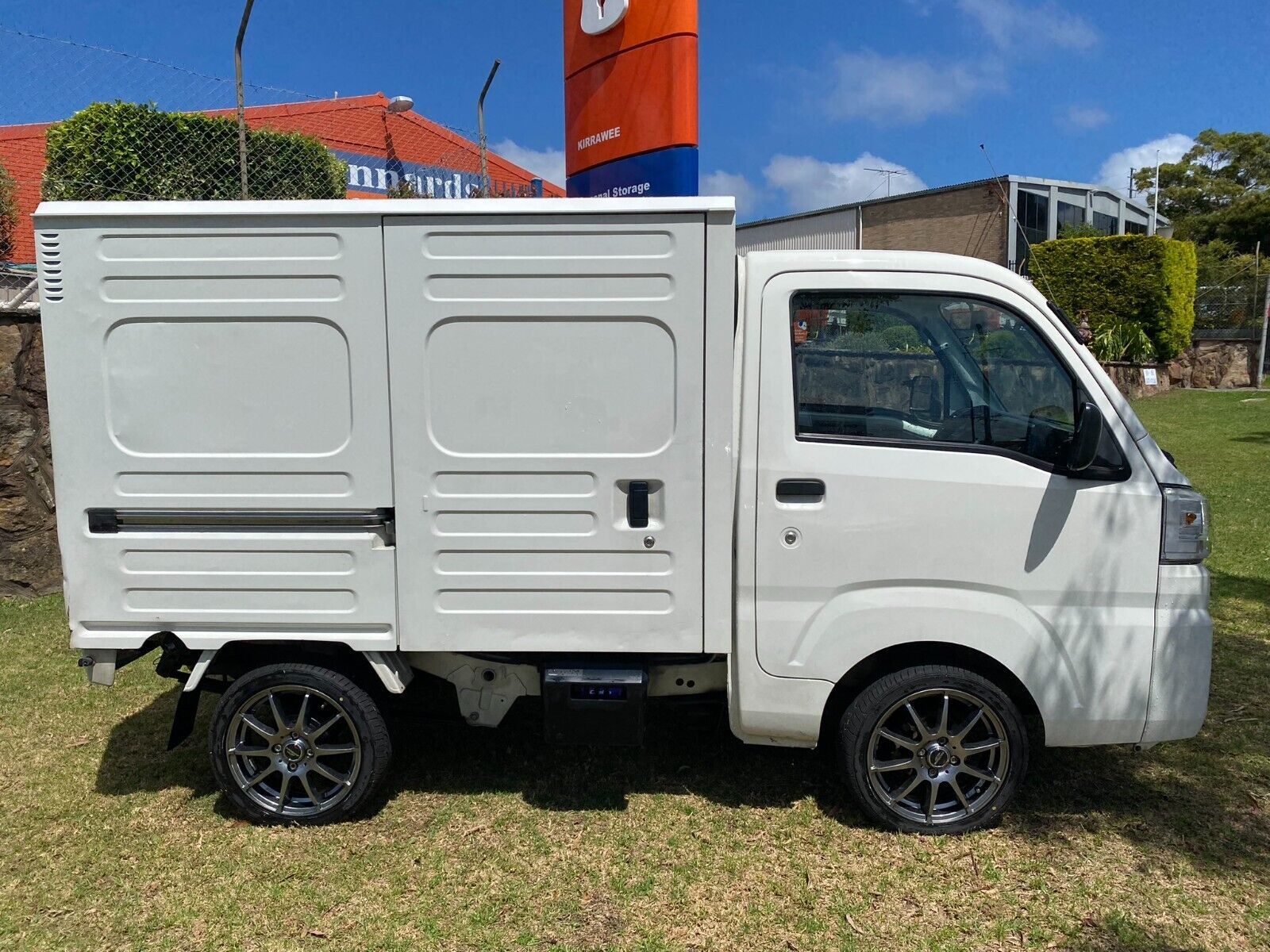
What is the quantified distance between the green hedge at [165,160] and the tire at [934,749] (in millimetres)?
6320

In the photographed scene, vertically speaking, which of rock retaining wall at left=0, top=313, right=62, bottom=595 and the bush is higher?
the bush

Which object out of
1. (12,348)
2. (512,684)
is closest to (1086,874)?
(512,684)

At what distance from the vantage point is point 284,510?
3.46m

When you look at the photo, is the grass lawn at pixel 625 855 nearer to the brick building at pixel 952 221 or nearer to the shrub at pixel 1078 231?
the brick building at pixel 952 221

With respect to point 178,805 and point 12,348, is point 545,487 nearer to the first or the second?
point 178,805

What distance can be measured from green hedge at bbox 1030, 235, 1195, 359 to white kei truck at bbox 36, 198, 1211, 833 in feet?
71.1

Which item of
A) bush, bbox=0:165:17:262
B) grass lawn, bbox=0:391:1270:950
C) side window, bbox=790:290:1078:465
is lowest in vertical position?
grass lawn, bbox=0:391:1270:950

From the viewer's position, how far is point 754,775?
4.15 m

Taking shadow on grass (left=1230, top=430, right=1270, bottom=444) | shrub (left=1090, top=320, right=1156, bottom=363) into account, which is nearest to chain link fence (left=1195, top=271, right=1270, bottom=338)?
shrub (left=1090, top=320, right=1156, bottom=363)

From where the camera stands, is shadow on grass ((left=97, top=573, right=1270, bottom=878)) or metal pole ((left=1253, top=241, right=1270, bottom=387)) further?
metal pole ((left=1253, top=241, right=1270, bottom=387))

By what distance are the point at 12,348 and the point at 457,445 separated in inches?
217

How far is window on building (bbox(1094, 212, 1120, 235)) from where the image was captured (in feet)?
118

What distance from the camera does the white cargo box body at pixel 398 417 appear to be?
3.32 meters

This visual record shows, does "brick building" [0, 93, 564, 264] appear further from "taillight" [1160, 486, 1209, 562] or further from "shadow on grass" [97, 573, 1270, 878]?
"taillight" [1160, 486, 1209, 562]
